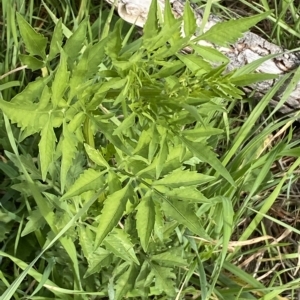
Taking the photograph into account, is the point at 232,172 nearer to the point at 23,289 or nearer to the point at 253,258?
the point at 253,258

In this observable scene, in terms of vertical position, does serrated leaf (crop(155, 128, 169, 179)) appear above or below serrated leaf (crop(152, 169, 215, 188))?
above

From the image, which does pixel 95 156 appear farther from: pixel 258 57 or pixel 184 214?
pixel 258 57

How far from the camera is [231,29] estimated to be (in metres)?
1.00

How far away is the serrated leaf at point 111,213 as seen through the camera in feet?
3.29

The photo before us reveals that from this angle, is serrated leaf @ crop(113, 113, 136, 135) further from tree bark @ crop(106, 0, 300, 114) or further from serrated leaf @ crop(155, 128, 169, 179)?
tree bark @ crop(106, 0, 300, 114)

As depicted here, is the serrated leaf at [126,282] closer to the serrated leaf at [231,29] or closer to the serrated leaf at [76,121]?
the serrated leaf at [76,121]

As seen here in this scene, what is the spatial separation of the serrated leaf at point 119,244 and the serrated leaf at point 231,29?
0.52m

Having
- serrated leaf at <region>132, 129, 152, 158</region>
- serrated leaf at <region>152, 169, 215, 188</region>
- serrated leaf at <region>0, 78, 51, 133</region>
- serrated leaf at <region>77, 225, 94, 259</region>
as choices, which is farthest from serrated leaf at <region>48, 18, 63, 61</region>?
serrated leaf at <region>77, 225, 94, 259</region>

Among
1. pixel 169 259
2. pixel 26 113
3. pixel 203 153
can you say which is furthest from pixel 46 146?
pixel 169 259

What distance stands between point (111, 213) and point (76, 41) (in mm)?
336

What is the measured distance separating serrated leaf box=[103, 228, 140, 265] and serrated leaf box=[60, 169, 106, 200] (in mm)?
243

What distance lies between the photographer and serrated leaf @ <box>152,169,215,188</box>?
1101mm

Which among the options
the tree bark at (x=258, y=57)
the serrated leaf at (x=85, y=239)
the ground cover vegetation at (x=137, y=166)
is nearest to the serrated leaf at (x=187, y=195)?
the ground cover vegetation at (x=137, y=166)

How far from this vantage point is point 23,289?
1480mm
